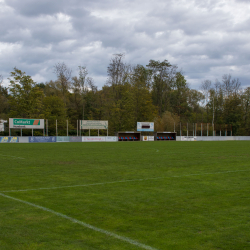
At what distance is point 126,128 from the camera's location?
71.5 m

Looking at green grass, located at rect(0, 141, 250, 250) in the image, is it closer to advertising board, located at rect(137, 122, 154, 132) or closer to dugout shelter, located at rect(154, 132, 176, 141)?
advertising board, located at rect(137, 122, 154, 132)

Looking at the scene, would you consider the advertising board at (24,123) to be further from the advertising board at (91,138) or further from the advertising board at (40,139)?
the advertising board at (91,138)

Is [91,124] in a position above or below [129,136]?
above

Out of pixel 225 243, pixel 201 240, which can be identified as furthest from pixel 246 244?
pixel 201 240

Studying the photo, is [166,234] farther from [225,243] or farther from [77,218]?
[77,218]

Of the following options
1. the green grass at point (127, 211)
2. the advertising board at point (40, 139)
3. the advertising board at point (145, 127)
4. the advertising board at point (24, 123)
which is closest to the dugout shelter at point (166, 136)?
the advertising board at point (145, 127)

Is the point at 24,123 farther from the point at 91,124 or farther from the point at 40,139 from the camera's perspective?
the point at 91,124

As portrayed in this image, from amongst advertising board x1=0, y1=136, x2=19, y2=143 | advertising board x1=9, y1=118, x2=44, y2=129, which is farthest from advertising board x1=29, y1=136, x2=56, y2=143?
advertising board x1=9, y1=118, x2=44, y2=129

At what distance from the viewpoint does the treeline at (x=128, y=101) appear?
6556 cm

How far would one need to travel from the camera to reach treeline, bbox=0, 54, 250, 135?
65562 millimetres

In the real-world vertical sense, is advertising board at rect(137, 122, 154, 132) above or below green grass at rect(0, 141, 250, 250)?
above

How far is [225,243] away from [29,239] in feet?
10.0

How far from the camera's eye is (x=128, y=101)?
237 feet

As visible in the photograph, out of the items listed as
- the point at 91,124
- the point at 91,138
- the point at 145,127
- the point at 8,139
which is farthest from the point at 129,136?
the point at 8,139
